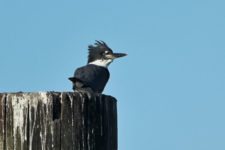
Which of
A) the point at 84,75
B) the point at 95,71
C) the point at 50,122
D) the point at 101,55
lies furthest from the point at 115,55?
the point at 50,122

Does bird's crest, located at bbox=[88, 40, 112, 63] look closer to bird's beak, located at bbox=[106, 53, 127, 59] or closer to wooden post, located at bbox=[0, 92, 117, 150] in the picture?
bird's beak, located at bbox=[106, 53, 127, 59]

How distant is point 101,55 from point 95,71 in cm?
299

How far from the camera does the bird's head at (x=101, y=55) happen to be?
1504 cm

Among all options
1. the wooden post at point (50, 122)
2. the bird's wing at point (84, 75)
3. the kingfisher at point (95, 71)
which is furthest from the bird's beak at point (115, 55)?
the wooden post at point (50, 122)

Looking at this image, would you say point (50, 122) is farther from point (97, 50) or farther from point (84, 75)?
point (97, 50)

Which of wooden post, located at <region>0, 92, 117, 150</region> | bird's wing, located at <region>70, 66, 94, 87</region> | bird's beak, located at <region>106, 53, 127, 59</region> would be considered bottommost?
wooden post, located at <region>0, 92, 117, 150</region>

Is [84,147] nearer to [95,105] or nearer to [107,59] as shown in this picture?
[95,105]

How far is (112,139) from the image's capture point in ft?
11.1

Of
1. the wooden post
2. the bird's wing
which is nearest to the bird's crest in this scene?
the bird's wing

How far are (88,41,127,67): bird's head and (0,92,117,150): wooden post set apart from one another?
11.7 meters

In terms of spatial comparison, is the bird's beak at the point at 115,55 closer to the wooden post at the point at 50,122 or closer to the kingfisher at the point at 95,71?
the kingfisher at the point at 95,71

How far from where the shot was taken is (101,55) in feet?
49.5

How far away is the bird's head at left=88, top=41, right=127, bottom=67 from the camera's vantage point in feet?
49.3

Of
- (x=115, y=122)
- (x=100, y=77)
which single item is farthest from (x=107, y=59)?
(x=115, y=122)
